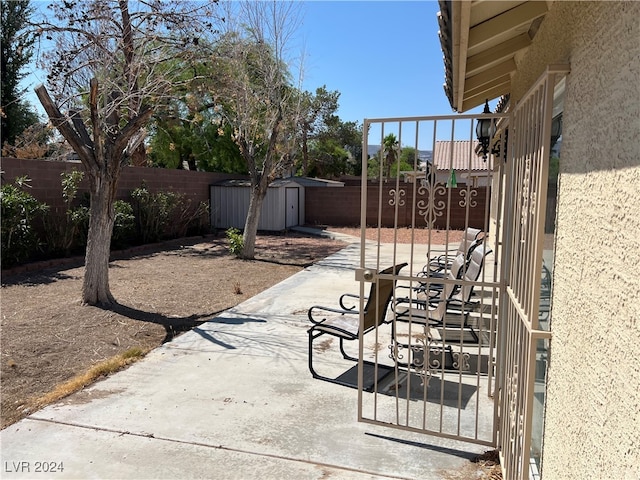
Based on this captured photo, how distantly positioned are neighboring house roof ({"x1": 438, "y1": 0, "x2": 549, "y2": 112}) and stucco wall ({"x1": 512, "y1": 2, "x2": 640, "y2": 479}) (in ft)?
1.45

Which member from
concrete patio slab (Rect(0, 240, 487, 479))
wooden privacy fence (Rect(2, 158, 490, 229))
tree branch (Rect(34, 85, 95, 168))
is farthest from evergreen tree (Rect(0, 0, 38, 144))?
concrete patio slab (Rect(0, 240, 487, 479))

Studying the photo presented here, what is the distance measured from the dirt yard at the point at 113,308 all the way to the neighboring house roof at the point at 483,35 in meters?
4.09

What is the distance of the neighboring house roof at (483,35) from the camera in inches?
87.7

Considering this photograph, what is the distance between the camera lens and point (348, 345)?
567cm

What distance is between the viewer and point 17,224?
30.8 ft

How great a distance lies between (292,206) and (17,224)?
1161 centimetres

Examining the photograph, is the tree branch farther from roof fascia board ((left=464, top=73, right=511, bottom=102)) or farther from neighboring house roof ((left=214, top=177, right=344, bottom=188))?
neighboring house roof ((left=214, top=177, right=344, bottom=188))

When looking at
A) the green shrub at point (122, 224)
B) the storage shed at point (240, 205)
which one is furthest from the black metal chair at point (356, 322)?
the storage shed at point (240, 205)

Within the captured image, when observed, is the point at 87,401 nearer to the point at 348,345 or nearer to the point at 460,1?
the point at 348,345

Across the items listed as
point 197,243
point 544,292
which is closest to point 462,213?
point 197,243

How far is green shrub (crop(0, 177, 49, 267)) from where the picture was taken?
9.21 meters

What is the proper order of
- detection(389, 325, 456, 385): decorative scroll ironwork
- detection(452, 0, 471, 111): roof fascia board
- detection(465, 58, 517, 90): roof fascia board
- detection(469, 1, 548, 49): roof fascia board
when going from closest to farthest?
detection(452, 0, 471, 111): roof fascia board < detection(469, 1, 548, 49): roof fascia board < detection(389, 325, 456, 385): decorative scroll ironwork < detection(465, 58, 517, 90): roof fascia board

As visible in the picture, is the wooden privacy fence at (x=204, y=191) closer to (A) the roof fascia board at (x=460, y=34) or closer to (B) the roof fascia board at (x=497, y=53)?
(B) the roof fascia board at (x=497, y=53)

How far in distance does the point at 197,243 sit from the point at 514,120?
1288 cm
